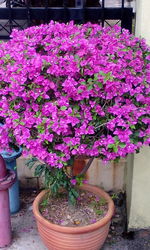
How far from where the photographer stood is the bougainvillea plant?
2400 millimetres

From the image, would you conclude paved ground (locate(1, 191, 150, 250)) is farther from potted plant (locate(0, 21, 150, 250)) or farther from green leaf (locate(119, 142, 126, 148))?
green leaf (locate(119, 142, 126, 148))

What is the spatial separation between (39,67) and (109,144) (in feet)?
2.05

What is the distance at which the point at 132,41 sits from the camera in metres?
2.82

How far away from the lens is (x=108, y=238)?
3.44m

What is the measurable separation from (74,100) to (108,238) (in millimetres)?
1506

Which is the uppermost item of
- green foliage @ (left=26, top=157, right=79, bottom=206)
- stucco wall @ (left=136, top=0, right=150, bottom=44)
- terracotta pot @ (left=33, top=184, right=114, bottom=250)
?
stucco wall @ (left=136, top=0, right=150, bottom=44)

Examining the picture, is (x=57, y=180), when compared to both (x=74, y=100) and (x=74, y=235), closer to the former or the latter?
(x=74, y=235)

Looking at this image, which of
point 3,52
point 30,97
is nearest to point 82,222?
point 30,97

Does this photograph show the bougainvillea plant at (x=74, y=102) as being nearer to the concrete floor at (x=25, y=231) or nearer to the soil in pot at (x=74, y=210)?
the soil in pot at (x=74, y=210)

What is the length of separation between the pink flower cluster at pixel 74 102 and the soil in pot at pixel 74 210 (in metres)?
0.70

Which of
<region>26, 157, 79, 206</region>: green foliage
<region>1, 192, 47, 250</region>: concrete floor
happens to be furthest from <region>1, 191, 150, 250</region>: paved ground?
<region>26, 157, 79, 206</region>: green foliage

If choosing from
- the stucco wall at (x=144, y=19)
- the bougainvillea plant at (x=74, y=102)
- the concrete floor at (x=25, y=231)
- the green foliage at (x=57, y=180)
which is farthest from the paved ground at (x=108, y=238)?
the stucco wall at (x=144, y=19)

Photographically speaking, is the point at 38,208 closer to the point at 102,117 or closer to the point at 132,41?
the point at 102,117

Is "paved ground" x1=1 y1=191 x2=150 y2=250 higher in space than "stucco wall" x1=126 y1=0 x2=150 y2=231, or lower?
lower
